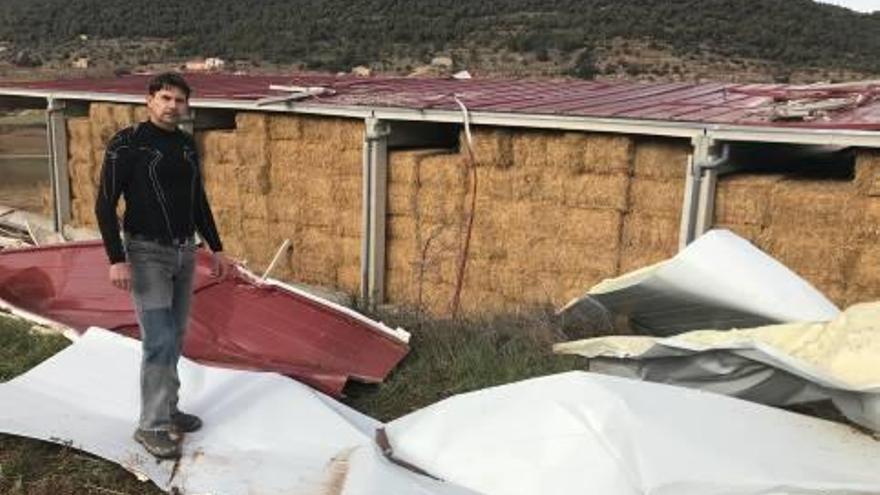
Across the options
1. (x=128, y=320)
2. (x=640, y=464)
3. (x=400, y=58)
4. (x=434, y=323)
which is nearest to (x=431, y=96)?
(x=434, y=323)

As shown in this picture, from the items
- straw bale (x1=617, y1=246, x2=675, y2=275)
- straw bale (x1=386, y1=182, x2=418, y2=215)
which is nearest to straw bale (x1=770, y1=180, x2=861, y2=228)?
straw bale (x1=617, y1=246, x2=675, y2=275)

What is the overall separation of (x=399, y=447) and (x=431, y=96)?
6178 mm

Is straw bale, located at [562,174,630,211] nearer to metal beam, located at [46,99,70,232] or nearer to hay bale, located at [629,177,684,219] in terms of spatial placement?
hay bale, located at [629,177,684,219]

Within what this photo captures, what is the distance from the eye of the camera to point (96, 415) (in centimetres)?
551

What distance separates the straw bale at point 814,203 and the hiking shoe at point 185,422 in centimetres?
480

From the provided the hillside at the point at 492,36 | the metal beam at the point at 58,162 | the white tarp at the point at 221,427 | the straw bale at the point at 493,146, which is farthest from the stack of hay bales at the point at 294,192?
the hillside at the point at 492,36

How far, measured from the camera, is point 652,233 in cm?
835

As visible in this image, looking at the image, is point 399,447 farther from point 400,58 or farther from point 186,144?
point 400,58

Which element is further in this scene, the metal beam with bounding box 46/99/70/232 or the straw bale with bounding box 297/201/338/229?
the metal beam with bounding box 46/99/70/232

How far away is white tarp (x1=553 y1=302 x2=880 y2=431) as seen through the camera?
15.2ft

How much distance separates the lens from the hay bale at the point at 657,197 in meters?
8.22

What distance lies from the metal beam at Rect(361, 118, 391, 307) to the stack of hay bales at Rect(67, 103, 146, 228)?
13.4 ft

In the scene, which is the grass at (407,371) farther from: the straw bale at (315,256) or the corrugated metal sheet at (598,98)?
the straw bale at (315,256)

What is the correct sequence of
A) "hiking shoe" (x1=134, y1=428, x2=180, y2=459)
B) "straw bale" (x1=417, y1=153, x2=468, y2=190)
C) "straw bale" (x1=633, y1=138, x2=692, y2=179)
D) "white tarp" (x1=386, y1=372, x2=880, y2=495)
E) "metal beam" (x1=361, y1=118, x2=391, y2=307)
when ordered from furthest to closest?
"metal beam" (x1=361, y1=118, x2=391, y2=307)
"straw bale" (x1=417, y1=153, x2=468, y2=190)
"straw bale" (x1=633, y1=138, x2=692, y2=179)
"hiking shoe" (x1=134, y1=428, x2=180, y2=459)
"white tarp" (x1=386, y1=372, x2=880, y2=495)
